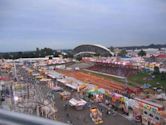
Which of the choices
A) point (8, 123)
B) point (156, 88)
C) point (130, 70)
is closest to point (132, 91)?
point (156, 88)

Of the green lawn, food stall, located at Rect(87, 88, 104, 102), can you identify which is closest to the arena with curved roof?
the green lawn

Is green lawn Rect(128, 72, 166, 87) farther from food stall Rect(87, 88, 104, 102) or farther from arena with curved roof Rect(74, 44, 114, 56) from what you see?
arena with curved roof Rect(74, 44, 114, 56)

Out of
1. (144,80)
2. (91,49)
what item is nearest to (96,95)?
(144,80)

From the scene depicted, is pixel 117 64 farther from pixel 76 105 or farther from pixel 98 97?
pixel 76 105

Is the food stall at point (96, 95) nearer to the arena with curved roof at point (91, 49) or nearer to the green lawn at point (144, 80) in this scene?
the green lawn at point (144, 80)

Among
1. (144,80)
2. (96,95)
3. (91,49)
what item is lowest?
(144,80)

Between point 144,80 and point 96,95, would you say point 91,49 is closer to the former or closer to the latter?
point 144,80

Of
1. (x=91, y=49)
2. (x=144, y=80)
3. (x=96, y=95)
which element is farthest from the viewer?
(x=91, y=49)

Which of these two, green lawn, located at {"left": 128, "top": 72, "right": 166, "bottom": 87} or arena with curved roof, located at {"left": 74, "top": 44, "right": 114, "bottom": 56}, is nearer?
green lawn, located at {"left": 128, "top": 72, "right": 166, "bottom": 87}

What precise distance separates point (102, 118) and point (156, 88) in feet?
16.0

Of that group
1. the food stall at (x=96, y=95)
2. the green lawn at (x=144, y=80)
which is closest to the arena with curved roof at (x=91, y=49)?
the green lawn at (x=144, y=80)

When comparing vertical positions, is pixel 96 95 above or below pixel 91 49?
below

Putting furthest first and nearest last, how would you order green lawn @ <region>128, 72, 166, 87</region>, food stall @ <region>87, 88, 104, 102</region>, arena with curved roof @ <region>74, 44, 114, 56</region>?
1. arena with curved roof @ <region>74, 44, 114, 56</region>
2. green lawn @ <region>128, 72, 166, 87</region>
3. food stall @ <region>87, 88, 104, 102</region>

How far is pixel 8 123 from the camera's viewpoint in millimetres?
423
